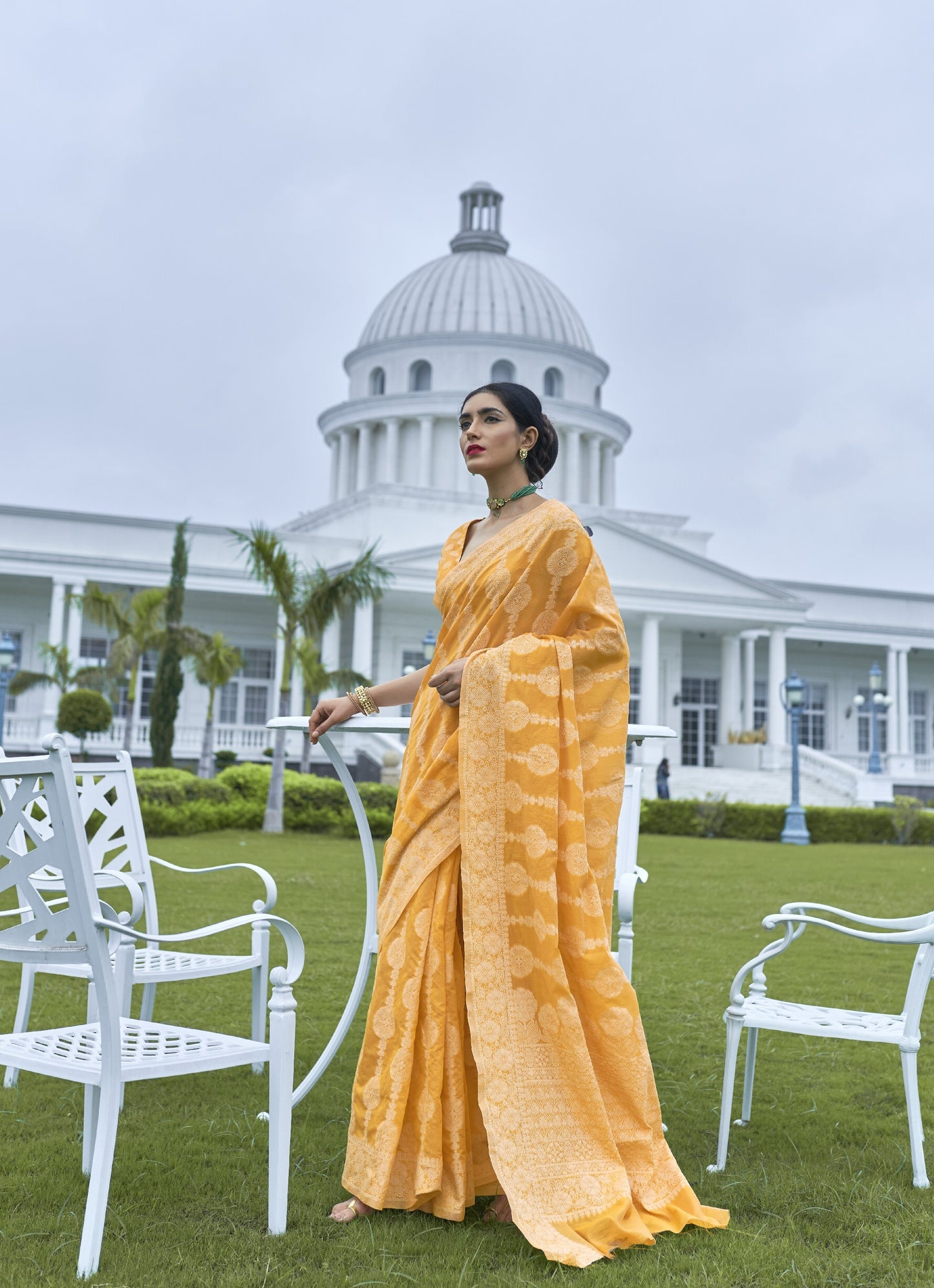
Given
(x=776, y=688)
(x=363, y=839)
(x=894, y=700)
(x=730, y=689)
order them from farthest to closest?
(x=894, y=700), (x=730, y=689), (x=776, y=688), (x=363, y=839)

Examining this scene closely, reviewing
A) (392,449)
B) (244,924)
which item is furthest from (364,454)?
(244,924)

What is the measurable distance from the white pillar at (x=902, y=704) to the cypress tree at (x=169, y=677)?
770 inches

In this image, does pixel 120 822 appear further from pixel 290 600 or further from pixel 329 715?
pixel 290 600

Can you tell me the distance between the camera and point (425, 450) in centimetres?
3506

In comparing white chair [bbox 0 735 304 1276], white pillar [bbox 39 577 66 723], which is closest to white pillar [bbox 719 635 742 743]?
white pillar [bbox 39 577 66 723]

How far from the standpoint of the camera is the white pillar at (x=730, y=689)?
1183 inches

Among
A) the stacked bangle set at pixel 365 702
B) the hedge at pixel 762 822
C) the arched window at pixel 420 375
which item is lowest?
the hedge at pixel 762 822

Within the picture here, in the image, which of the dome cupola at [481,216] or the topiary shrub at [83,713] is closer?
the topiary shrub at [83,713]

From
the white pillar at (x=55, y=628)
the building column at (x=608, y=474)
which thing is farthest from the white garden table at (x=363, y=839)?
the building column at (x=608, y=474)

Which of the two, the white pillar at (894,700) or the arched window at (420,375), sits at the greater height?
the arched window at (420,375)

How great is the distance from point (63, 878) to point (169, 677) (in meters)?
18.8

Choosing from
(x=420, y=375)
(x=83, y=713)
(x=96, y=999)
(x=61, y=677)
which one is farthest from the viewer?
(x=420, y=375)

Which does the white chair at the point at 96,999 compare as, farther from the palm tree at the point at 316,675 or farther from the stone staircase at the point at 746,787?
the stone staircase at the point at 746,787

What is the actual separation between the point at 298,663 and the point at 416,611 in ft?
31.3
